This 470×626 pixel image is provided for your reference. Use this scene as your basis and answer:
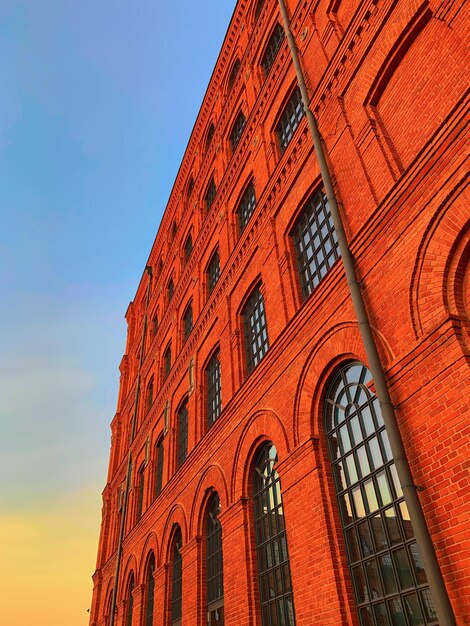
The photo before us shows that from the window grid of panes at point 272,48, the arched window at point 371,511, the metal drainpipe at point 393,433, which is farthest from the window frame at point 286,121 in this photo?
the arched window at point 371,511

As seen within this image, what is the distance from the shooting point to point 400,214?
6809 millimetres

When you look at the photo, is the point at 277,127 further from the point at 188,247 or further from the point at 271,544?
the point at 271,544

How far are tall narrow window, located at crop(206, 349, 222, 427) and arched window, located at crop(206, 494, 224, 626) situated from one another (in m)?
2.21

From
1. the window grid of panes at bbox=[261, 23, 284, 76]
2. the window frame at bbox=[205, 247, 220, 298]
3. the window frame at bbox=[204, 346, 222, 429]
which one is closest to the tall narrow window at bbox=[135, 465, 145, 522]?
the window frame at bbox=[204, 346, 222, 429]

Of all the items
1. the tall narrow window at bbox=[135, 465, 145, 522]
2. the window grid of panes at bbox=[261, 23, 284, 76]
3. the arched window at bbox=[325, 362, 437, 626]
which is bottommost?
the arched window at bbox=[325, 362, 437, 626]

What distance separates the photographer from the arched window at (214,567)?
10438 millimetres

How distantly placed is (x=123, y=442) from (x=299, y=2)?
2024 cm

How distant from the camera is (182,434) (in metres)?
15.5

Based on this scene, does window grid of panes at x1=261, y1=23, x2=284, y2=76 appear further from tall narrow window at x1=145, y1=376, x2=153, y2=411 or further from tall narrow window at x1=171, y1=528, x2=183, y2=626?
tall narrow window at x1=171, y1=528, x2=183, y2=626

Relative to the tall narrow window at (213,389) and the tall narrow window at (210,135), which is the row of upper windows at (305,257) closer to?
the tall narrow window at (213,389)

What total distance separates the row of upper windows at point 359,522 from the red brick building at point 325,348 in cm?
3

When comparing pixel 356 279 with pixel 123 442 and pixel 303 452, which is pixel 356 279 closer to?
pixel 303 452

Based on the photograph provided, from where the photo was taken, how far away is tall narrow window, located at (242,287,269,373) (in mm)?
11102

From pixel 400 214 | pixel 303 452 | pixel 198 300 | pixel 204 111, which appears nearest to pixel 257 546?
pixel 303 452
